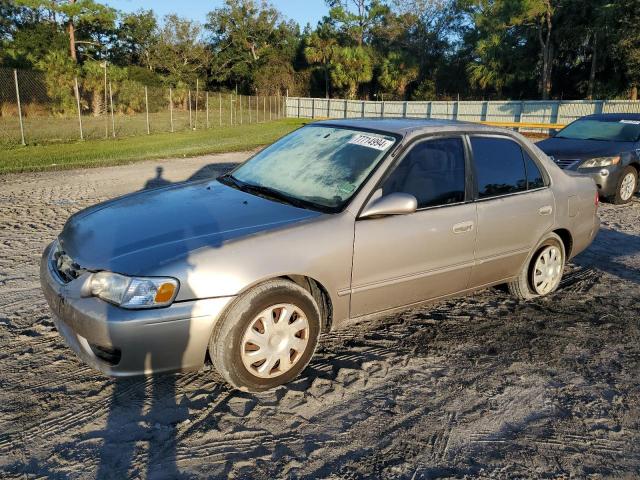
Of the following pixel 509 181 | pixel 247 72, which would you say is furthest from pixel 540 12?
pixel 509 181

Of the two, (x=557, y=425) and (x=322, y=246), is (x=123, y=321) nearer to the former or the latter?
(x=322, y=246)

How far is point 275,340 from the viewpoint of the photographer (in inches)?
128

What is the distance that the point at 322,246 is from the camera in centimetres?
337

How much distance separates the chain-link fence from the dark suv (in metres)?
14.4

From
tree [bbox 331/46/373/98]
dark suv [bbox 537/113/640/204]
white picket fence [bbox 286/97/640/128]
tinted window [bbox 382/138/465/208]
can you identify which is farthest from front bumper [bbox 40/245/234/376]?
tree [bbox 331/46/373/98]

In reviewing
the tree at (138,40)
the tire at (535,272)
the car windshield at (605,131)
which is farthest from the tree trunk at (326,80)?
the tire at (535,272)

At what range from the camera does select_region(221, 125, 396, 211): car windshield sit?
3.75 metres

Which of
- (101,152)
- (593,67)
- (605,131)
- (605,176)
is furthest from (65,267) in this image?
(593,67)

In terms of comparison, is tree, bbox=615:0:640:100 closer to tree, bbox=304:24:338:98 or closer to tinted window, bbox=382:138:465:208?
tree, bbox=304:24:338:98

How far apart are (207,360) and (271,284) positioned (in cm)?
68

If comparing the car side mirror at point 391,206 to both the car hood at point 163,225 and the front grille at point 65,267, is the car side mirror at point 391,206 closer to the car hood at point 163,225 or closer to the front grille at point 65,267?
the car hood at point 163,225

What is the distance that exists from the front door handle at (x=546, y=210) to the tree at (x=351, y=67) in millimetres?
46977

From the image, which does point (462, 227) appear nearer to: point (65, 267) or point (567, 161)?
point (65, 267)

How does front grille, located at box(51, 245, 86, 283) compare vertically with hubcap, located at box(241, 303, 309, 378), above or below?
above
